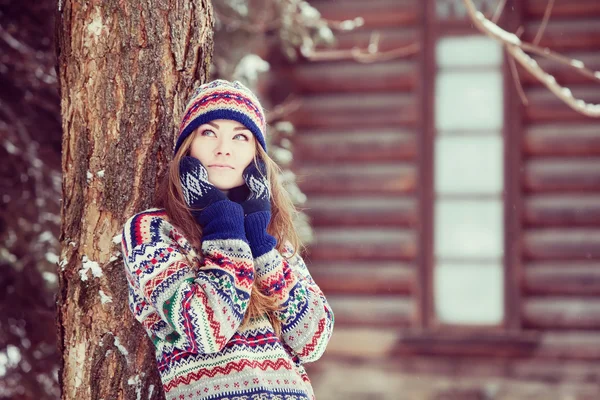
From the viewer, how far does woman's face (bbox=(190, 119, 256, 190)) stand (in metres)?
2.39

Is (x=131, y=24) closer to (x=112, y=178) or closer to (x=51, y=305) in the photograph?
(x=112, y=178)

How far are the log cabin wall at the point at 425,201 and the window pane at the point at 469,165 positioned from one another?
0.31 ft

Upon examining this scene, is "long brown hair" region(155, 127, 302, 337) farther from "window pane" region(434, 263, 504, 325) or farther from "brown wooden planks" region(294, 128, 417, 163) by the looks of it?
"window pane" region(434, 263, 504, 325)

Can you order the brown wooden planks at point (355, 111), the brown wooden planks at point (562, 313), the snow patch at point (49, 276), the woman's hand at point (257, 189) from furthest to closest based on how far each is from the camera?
the brown wooden planks at point (355, 111) → the brown wooden planks at point (562, 313) → the snow patch at point (49, 276) → the woman's hand at point (257, 189)

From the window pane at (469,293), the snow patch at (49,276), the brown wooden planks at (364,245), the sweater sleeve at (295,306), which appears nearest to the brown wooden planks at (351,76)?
the brown wooden planks at (364,245)

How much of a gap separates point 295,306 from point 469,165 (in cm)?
449

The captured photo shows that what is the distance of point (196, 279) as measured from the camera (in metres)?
2.19

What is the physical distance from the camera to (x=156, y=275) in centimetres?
218

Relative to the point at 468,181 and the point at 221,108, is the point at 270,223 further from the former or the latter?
the point at 468,181

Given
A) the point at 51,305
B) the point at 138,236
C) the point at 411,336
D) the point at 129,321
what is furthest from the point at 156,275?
the point at 411,336

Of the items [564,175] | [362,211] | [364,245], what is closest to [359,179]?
[362,211]

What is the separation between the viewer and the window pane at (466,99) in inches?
261

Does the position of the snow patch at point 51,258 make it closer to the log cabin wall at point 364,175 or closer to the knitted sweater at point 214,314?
the knitted sweater at point 214,314

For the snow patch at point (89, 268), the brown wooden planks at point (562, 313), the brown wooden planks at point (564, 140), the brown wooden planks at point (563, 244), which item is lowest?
the snow patch at point (89, 268)
